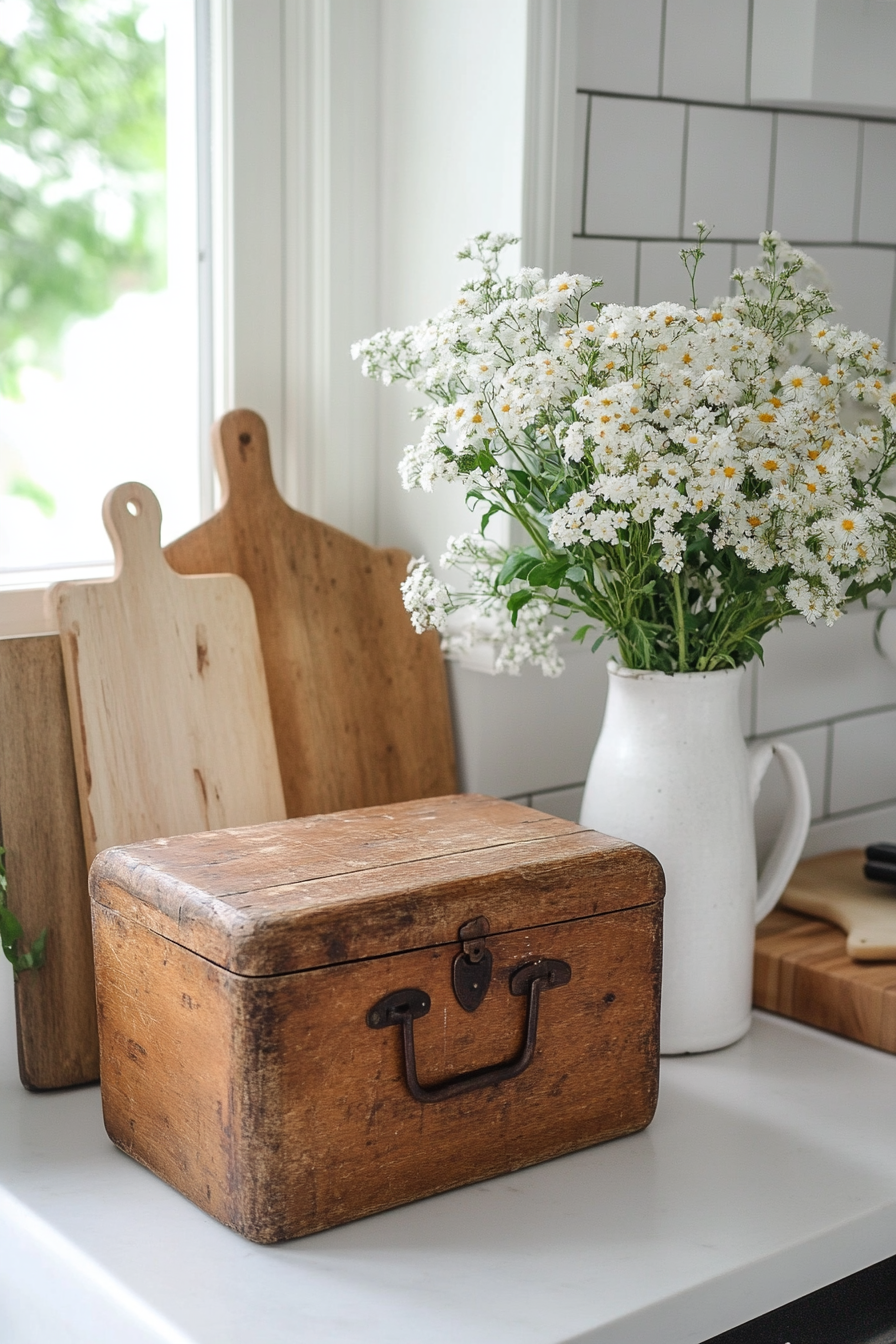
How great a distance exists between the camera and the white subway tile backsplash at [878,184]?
4.81ft

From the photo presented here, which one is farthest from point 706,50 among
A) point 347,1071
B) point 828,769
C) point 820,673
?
point 347,1071

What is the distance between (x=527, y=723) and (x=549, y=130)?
20.4 inches

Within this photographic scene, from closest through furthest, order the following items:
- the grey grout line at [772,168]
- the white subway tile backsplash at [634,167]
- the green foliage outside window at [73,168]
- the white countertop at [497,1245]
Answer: the white countertop at [497,1245] → the green foliage outside window at [73,168] → the white subway tile backsplash at [634,167] → the grey grout line at [772,168]

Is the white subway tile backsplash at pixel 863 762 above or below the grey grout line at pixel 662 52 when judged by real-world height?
below

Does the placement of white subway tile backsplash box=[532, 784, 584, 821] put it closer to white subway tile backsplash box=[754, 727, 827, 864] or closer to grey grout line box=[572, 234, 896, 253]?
white subway tile backsplash box=[754, 727, 827, 864]

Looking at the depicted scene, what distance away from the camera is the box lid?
32.1 inches

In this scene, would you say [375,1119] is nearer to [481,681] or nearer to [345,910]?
[345,910]

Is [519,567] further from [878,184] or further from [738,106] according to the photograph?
[878,184]

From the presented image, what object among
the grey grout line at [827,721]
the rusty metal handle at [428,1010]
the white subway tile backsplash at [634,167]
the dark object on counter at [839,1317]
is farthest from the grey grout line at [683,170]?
the dark object on counter at [839,1317]

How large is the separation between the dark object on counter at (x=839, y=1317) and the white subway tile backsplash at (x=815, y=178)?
3.16ft

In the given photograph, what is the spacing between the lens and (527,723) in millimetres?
1310

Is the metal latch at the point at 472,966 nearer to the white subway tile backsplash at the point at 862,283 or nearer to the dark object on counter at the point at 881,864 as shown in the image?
the dark object on counter at the point at 881,864

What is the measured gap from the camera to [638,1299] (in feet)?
2.57

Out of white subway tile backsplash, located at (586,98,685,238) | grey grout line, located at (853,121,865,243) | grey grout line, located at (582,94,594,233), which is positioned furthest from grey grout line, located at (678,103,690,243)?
grey grout line, located at (853,121,865,243)
